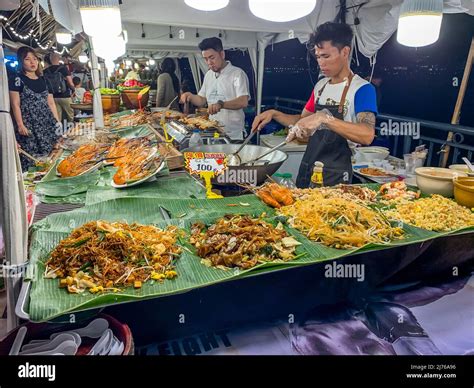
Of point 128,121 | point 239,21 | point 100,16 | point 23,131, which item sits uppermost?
point 239,21

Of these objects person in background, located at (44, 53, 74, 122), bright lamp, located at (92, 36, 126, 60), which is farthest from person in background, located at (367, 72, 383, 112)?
person in background, located at (44, 53, 74, 122)

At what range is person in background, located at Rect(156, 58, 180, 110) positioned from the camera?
6945mm

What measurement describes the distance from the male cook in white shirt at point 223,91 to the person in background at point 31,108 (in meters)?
2.24

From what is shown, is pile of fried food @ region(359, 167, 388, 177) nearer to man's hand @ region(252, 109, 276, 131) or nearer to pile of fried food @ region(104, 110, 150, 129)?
man's hand @ region(252, 109, 276, 131)

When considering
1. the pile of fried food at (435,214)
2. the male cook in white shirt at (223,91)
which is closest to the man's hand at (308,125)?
the pile of fried food at (435,214)

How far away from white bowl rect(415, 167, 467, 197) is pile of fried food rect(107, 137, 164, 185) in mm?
1808

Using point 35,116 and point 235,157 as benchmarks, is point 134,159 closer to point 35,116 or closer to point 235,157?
point 235,157

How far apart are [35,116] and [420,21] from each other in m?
5.24

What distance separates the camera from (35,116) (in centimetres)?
530

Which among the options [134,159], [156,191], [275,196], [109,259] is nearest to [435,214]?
[275,196]

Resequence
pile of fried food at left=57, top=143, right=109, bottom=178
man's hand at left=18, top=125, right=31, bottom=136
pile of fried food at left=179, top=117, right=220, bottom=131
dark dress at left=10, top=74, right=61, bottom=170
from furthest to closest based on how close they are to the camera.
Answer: dark dress at left=10, top=74, right=61, bottom=170, man's hand at left=18, top=125, right=31, bottom=136, pile of fried food at left=179, top=117, right=220, bottom=131, pile of fried food at left=57, top=143, right=109, bottom=178

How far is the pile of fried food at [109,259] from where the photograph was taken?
128cm

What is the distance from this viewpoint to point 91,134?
13.1 feet
